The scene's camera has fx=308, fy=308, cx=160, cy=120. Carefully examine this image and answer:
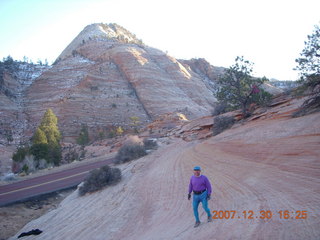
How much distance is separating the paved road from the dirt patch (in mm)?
535

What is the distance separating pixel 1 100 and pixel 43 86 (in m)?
8.71

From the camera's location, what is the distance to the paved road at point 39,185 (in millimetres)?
16258

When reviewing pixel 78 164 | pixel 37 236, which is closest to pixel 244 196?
pixel 37 236

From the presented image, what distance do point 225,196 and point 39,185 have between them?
1425cm

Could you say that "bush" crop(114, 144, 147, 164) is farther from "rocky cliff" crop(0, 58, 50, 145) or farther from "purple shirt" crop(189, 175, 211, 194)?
"rocky cliff" crop(0, 58, 50, 145)

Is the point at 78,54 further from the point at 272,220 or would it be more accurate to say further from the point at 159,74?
the point at 272,220

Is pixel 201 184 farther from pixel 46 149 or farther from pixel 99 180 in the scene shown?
pixel 46 149

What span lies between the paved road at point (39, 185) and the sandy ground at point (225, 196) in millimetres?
3721

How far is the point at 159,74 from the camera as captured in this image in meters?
64.4

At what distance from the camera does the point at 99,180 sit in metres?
14.2

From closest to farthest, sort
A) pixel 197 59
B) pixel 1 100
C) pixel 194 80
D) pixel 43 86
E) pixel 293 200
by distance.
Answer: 1. pixel 293 200
2. pixel 1 100
3. pixel 43 86
4. pixel 194 80
5. pixel 197 59

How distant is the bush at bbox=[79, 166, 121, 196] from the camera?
14.1 m
